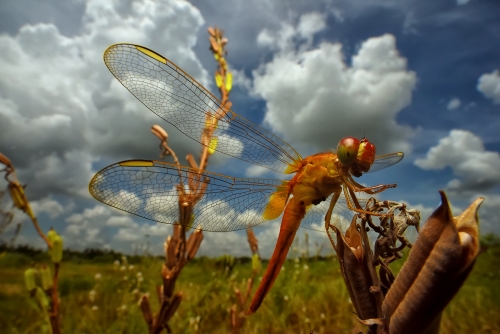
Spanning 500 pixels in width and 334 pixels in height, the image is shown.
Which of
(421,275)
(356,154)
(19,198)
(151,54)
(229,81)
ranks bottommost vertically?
(421,275)

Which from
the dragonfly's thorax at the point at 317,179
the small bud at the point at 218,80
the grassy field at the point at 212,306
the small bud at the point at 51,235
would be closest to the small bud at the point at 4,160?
the small bud at the point at 51,235

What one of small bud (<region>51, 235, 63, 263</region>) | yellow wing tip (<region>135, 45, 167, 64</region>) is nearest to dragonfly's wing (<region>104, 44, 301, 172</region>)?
yellow wing tip (<region>135, 45, 167, 64</region>)

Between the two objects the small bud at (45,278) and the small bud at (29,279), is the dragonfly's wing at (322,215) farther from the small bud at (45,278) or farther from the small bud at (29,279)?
the small bud at (29,279)

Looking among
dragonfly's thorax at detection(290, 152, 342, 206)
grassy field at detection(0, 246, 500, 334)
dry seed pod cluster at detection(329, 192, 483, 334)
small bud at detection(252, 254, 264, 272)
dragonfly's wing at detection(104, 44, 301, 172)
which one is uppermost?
dragonfly's wing at detection(104, 44, 301, 172)

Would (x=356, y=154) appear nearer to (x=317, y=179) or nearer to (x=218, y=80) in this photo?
(x=317, y=179)

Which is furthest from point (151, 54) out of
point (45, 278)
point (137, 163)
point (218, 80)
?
point (45, 278)

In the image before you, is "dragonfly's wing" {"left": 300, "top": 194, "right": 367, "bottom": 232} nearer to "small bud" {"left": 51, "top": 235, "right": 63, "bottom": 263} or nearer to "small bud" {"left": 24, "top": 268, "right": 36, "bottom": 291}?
A: "small bud" {"left": 51, "top": 235, "right": 63, "bottom": 263}
